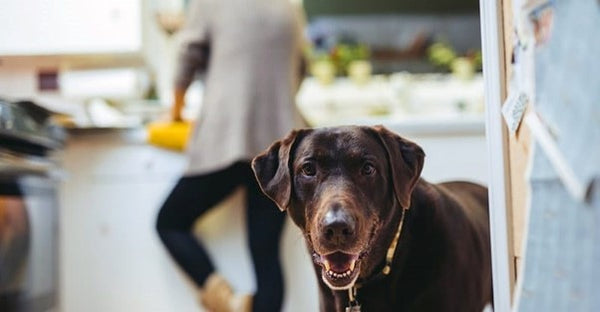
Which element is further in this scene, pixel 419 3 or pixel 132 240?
pixel 419 3

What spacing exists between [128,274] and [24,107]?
2.17 ft

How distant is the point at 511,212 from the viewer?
1049 millimetres

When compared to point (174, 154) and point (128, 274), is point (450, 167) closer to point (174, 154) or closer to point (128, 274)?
point (174, 154)

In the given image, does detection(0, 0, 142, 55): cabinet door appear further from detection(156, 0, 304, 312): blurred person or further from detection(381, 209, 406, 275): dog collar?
detection(381, 209, 406, 275): dog collar

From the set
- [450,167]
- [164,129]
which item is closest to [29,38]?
[164,129]

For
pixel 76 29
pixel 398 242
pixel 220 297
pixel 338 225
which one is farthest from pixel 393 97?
pixel 338 225

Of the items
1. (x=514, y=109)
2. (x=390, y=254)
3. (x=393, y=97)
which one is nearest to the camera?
(x=514, y=109)

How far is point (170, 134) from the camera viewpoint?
92.8 inches

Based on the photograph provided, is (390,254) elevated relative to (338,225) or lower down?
lower down

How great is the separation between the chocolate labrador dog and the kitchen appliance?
0.94 metres

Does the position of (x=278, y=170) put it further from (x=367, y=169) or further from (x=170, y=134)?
(x=170, y=134)

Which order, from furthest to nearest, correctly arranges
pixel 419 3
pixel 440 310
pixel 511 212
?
pixel 419 3 → pixel 440 310 → pixel 511 212

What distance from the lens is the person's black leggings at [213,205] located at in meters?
2.20

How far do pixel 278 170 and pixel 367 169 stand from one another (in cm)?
15
